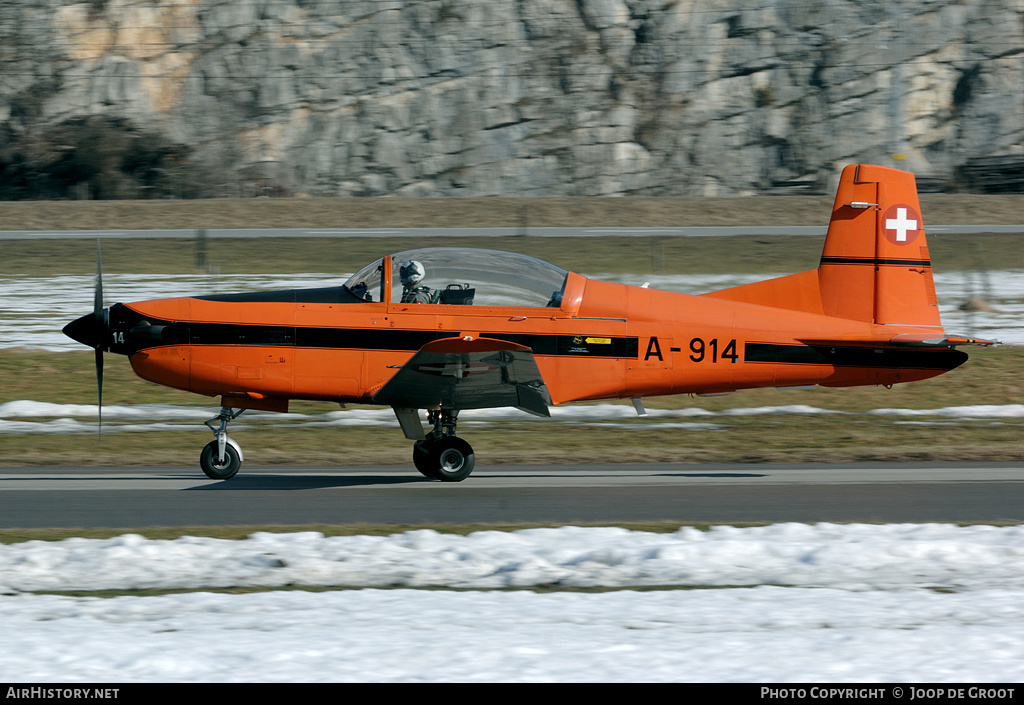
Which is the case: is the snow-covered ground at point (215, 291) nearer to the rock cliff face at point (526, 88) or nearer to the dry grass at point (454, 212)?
the dry grass at point (454, 212)

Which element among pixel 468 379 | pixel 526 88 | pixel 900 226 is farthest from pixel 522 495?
pixel 526 88

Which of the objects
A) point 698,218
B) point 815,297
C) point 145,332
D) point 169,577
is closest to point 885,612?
point 169,577

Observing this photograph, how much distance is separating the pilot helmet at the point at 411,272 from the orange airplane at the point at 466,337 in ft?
0.04

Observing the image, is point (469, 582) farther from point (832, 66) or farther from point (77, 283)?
point (832, 66)

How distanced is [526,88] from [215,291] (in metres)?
20.2

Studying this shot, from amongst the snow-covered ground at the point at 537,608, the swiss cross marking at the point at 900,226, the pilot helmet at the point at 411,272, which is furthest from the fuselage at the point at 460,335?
the snow-covered ground at the point at 537,608

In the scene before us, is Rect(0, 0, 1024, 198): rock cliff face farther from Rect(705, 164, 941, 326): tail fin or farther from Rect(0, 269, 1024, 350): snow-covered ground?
Rect(705, 164, 941, 326): tail fin

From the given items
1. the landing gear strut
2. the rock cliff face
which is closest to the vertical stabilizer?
the landing gear strut

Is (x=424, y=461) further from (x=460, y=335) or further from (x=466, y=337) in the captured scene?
(x=466, y=337)

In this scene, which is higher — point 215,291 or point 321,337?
point 215,291

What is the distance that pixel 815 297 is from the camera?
11.0 m

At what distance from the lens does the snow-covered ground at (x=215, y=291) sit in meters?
18.8

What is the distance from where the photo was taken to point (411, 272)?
394 inches

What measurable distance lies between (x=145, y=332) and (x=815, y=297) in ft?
21.3
